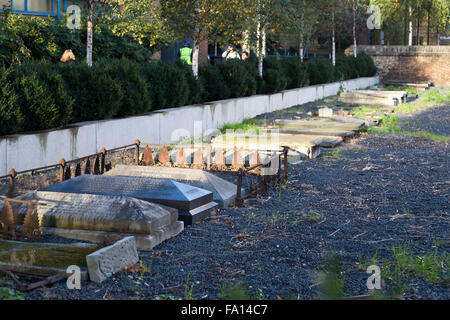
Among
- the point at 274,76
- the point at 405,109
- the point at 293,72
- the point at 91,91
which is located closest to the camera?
the point at 91,91

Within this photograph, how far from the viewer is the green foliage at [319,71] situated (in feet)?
86.6

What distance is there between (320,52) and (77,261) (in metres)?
51.0

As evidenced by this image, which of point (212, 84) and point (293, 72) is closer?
point (212, 84)

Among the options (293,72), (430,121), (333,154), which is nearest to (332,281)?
(333,154)

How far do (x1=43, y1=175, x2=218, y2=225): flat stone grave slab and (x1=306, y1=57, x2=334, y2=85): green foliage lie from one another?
18.9 metres

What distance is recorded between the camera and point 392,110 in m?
22.1

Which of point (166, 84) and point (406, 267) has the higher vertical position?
point (166, 84)

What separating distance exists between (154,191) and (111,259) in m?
2.01

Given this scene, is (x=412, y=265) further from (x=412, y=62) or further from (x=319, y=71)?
(x=412, y=62)

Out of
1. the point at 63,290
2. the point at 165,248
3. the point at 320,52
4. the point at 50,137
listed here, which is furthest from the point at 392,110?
the point at 320,52

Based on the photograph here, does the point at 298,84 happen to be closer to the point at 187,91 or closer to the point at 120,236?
the point at 187,91

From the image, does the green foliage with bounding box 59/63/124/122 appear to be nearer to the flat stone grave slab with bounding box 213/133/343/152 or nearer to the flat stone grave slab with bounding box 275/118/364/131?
the flat stone grave slab with bounding box 213/133/343/152

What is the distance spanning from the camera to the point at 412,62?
38719 millimetres

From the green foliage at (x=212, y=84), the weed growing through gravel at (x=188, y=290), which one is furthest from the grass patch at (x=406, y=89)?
the weed growing through gravel at (x=188, y=290)
